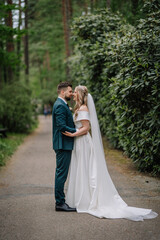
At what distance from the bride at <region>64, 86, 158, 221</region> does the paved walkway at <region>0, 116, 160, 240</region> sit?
33cm

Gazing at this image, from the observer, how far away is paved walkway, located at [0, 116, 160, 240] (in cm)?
396

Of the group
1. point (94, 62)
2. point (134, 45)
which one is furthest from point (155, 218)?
point (94, 62)

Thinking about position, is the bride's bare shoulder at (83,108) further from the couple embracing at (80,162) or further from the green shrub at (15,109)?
the green shrub at (15,109)

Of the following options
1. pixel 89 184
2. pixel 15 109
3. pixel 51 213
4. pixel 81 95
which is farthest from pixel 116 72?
pixel 15 109

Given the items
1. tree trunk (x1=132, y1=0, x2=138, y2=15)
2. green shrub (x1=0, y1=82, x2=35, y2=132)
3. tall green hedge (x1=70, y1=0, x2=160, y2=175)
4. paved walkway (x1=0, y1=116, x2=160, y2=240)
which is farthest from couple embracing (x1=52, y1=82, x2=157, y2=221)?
green shrub (x1=0, y1=82, x2=35, y2=132)

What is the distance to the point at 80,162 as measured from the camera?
16.9 feet

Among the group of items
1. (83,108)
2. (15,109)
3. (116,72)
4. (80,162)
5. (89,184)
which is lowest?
(15,109)

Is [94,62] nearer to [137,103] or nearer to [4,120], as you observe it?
[137,103]

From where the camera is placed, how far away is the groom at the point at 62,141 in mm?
4918

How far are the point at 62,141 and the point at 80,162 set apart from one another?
54 cm

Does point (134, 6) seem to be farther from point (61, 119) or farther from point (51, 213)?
point (51, 213)

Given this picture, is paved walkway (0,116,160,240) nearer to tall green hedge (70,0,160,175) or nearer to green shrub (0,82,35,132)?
tall green hedge (70,0,160,175)

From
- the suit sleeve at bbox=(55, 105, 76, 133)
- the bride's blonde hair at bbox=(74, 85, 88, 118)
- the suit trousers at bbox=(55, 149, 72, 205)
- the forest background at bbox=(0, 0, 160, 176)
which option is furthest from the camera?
the forest background at bbox=(0, 0, 160, 176)

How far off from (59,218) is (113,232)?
102cm
